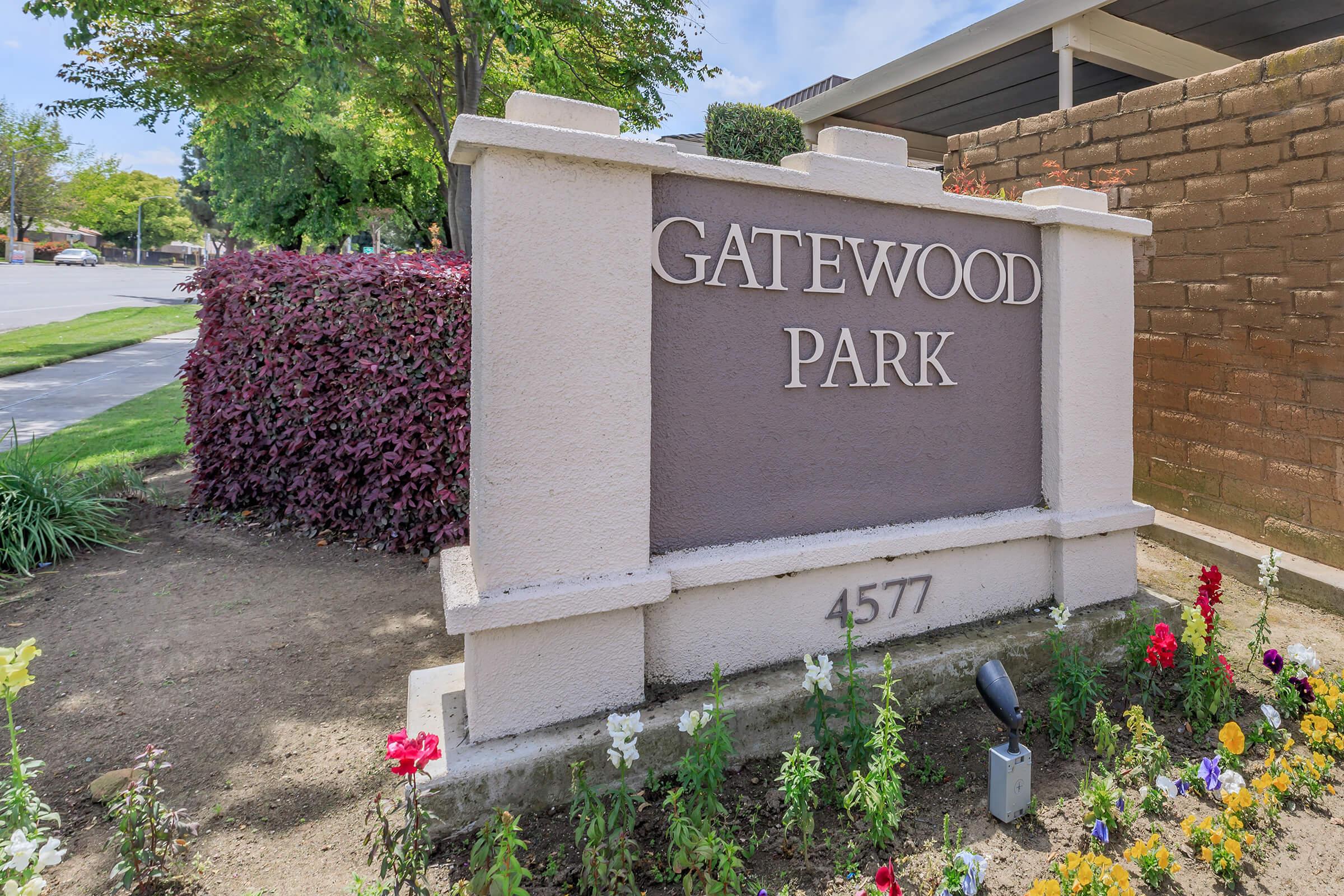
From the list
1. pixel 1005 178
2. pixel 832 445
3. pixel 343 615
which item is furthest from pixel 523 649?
pixel 1005 178

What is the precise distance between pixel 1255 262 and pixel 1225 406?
0.83m

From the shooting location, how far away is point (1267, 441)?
451cm

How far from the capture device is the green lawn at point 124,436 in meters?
6.89

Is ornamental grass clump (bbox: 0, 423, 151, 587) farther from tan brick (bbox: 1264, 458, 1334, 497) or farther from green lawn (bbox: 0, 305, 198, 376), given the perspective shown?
tan brick (bbox: 1264, 458, 1334, 497)

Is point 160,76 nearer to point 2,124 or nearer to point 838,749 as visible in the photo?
point 838,749

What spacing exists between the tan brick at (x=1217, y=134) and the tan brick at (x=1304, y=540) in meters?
2.19

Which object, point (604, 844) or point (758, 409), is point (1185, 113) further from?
point (604, 844)

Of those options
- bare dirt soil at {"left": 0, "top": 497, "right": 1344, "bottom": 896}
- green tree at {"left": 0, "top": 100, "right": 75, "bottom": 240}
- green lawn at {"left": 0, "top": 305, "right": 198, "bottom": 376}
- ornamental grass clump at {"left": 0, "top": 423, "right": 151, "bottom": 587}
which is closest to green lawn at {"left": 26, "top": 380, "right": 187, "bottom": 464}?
ornamental grass clump at {"left": 0, "top": 423, "right": 151, "bottom": 587}

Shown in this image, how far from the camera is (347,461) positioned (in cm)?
503

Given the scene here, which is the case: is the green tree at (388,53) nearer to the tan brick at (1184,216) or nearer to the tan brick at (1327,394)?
the tan brick at (1184,216)

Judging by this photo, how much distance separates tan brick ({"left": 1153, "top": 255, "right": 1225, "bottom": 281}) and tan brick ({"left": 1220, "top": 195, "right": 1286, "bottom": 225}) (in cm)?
23

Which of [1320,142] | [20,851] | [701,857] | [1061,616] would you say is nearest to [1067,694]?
[1061,616]

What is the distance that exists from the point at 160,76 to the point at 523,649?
9129 millimetres

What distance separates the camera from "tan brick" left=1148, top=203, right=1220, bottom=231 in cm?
473
